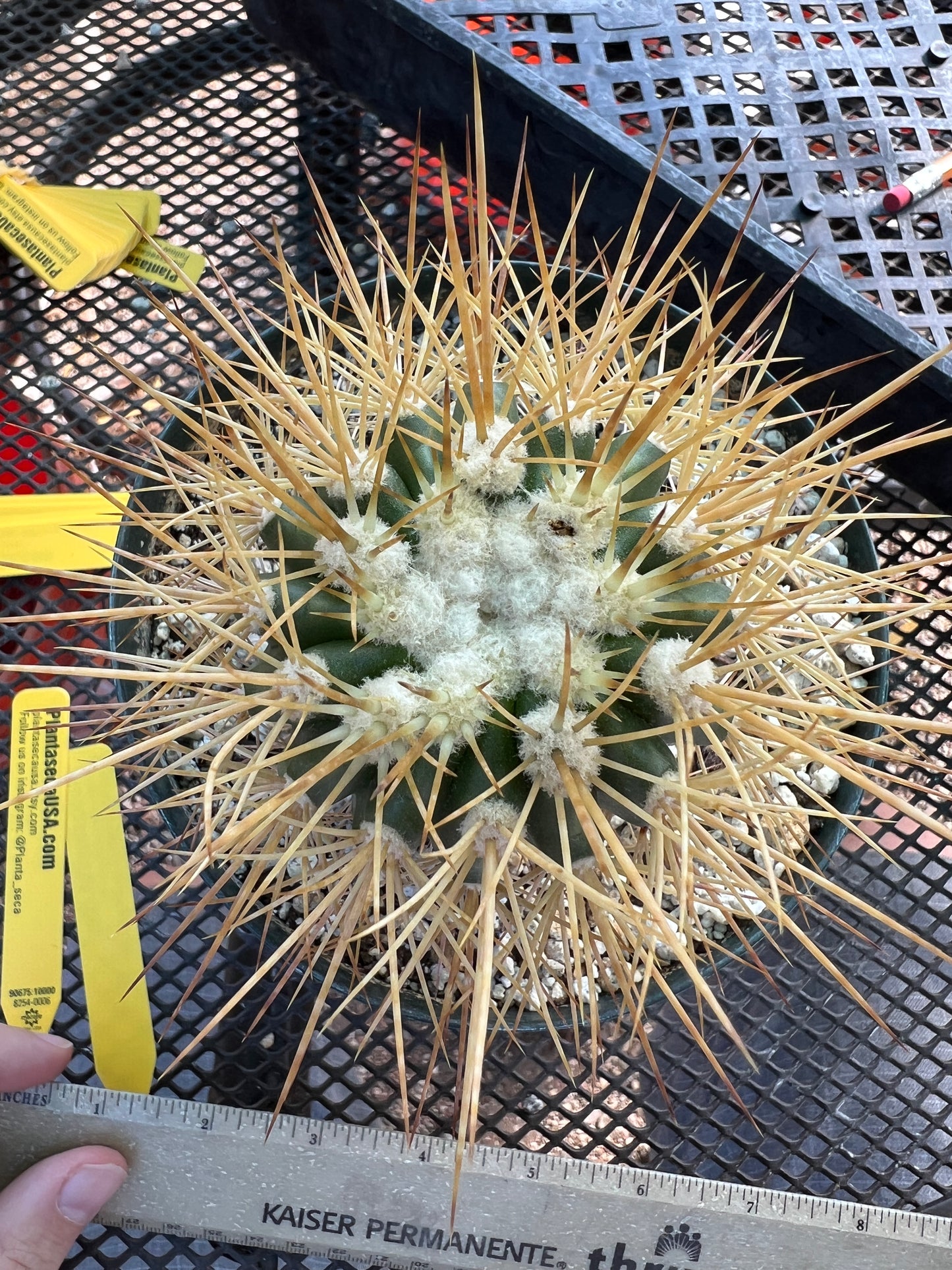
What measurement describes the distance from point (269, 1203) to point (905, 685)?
18.0 inches

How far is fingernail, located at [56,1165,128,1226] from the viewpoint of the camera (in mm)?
495

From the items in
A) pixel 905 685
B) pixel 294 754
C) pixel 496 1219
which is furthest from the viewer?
pixel 905 685

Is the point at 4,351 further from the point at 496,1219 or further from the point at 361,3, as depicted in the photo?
the point at 496,1219

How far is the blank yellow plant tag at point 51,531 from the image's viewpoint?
2.07ft

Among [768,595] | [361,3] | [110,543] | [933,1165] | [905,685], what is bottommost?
[933,1165]

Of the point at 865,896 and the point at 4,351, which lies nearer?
the point at 865,896

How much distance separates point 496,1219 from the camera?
518mm

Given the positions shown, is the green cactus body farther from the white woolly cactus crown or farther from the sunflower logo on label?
the sunflower logo on label

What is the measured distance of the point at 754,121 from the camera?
2.17ft

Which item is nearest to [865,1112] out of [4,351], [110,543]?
[110,543]

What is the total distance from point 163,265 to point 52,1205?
1.87 feet

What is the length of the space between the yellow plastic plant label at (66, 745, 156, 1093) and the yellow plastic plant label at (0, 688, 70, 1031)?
0.04 ft

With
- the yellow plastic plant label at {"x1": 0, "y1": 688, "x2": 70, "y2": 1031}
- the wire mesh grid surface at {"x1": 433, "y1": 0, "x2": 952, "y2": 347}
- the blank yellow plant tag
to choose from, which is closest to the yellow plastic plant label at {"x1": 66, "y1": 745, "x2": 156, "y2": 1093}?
the yellow plastic plant label at {"x1": 0, "y1": 688, "x2": 70, "y2": 1031}

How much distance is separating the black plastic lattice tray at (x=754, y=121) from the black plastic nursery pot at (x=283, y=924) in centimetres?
6
